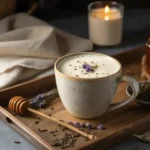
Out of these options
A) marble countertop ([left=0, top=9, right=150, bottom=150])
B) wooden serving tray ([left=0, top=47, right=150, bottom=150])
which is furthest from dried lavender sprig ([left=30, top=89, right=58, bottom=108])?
marble countertop ([left=0, top=9, right=150, bottom=150])

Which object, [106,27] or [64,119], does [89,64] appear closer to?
[64,119]

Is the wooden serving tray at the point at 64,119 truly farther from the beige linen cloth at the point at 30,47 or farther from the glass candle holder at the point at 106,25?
the glass candle holder at the point at 106,25

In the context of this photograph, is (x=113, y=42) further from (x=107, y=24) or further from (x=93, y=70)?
(x=93, y=70)

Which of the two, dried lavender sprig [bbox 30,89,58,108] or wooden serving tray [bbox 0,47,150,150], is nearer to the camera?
wooden serving tray [bbox 0,47,150,150]

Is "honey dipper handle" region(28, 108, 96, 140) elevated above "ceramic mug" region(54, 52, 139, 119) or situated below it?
below

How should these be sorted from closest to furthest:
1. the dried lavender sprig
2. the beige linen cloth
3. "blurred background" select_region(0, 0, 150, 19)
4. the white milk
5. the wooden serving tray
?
the wooden serving tray < the dried lavender sprig < the beige linen cloth < the white milk < "blurred background" select_region(0, 0, 150, 19)

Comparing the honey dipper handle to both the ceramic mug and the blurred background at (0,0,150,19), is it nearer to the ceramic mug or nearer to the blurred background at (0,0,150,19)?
the ceramic mug

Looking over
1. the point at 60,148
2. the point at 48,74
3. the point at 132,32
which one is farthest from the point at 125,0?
the point at 60,148

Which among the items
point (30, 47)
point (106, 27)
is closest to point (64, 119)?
point (30, 47)
